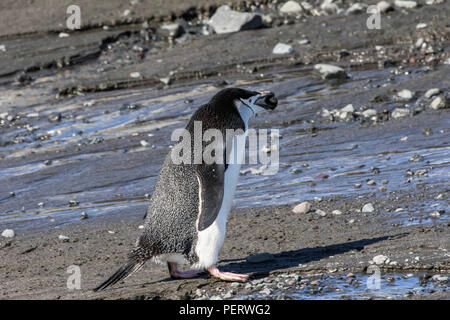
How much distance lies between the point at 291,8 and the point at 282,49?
2032mm

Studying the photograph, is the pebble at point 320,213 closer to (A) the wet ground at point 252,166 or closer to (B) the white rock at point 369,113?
(A) the wet ground at point 252,166

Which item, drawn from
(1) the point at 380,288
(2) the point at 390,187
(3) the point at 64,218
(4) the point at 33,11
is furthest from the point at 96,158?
(4) the point at 33,11

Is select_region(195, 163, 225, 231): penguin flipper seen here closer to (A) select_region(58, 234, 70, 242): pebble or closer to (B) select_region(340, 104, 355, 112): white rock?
(A) select_region(58, 234, 70, 242): pebble

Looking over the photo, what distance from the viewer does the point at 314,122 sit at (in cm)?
807

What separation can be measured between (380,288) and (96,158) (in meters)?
4.35

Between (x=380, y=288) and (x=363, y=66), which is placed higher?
(x=363, y=66)

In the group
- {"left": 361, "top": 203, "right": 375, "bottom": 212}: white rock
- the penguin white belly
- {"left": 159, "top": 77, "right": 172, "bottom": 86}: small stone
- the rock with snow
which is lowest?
{"left": 361, "top": 203, "right": 375, "bottom": 212}: white rock

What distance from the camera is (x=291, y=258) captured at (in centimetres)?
489

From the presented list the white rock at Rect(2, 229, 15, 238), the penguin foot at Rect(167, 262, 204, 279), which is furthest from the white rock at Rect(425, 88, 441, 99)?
the white rock at Rect(2, 229, 15, 238)

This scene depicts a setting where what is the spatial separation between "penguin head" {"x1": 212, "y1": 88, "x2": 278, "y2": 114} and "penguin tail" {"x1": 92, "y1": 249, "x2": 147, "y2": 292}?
1.05 m

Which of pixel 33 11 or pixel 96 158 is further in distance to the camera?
pixel 33 11

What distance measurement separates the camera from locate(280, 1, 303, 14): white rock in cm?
1236

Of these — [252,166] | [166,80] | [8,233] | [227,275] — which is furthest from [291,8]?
[227,275]
